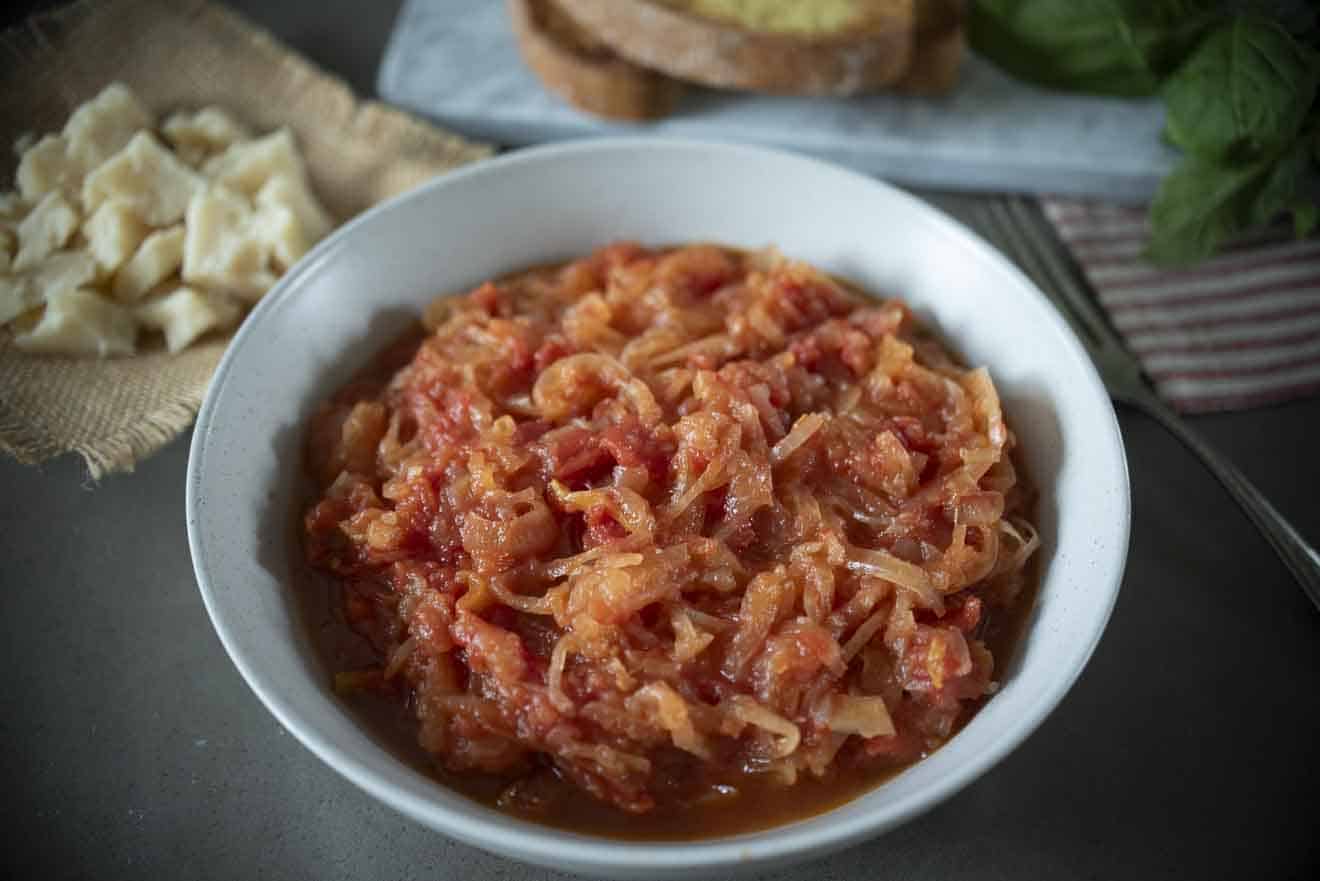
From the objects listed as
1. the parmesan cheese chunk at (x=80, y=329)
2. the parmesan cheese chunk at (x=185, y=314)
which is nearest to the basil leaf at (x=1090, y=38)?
the parmesan cheese chunk at (x=185, y=314)

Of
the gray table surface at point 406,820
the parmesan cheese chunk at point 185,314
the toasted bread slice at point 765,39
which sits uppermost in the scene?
the toasted bread slice at point 765,39

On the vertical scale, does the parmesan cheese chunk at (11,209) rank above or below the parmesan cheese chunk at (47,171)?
below

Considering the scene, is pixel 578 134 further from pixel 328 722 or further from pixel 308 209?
pixel 328 722

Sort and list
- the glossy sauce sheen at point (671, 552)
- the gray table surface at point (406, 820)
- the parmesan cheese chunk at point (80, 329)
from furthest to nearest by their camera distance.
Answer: the parmesan cheese chunk at point (80, 329) < the gray table surface at point (406, 820) < the glossy sauce sheen at point (671, 552)

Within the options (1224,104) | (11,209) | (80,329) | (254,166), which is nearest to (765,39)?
(1224,104)

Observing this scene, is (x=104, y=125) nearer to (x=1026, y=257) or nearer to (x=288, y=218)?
(x=288, y=218)

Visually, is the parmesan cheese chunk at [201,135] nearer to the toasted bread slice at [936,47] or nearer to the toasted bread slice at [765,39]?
the toasted bread slice at [765,39]

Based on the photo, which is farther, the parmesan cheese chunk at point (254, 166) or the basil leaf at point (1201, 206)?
the parmesan cheese chunk at point (254, 166)

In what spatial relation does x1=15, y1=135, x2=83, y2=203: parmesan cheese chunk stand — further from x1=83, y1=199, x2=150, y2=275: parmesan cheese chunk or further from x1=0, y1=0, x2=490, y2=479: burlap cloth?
x1=83, y1=199, x2=150, y2=275: parmesan cheese chunk
